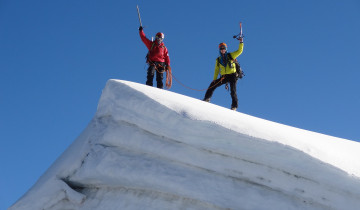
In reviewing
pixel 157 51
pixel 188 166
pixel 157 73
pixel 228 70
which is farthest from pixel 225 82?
pixel 188 166

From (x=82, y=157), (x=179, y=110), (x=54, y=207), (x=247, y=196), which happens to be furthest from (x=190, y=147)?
(x=54, y=207)

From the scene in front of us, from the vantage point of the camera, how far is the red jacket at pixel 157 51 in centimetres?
789

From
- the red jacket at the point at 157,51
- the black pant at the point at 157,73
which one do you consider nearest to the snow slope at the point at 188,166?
the black pant at the point at 157,73

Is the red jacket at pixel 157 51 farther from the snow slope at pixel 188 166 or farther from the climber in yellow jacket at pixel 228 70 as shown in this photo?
the snow slope at pixel 188 166

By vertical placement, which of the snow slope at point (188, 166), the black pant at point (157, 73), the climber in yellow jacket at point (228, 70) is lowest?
the snow slope at point (188, 166)

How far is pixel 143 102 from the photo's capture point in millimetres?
3855

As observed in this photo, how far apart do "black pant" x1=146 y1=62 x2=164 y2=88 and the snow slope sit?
3.59 m

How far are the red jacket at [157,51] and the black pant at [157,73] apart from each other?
0.36ft

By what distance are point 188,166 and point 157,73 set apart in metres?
4.60

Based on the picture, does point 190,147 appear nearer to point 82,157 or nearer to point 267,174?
point 267,174

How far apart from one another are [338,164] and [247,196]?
0.87 m

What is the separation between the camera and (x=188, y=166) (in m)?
3.54

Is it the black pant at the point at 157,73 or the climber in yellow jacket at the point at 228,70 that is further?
the climber in yellow jacket at the point at 228,70

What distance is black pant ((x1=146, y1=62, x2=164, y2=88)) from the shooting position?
7.75m
